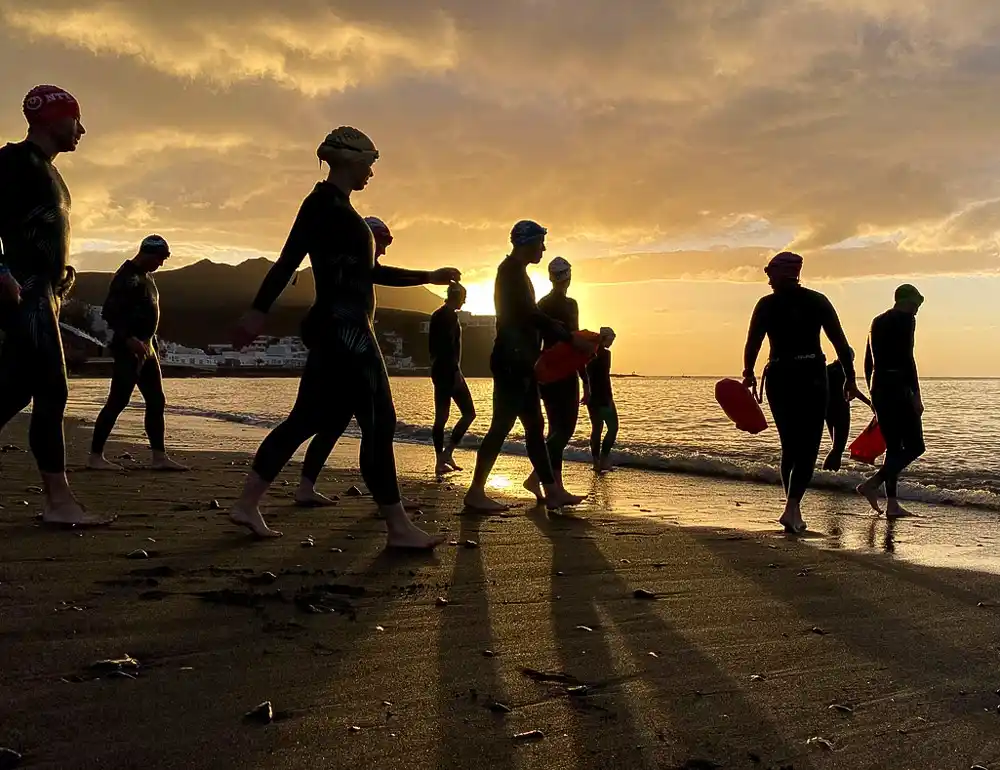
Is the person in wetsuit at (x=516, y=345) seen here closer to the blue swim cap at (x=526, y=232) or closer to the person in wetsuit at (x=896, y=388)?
the blue swim cap at (x=526, y=232)

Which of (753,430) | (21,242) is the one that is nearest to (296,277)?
(21,242)

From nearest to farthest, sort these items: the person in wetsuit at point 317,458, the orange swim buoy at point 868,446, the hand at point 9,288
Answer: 1. the hand at point 9,288
2. the person in wetsuit at point 317,458
3. the orange swim buoy at point 868,446

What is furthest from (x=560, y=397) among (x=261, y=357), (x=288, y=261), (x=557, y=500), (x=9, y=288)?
(x=261, y=357)

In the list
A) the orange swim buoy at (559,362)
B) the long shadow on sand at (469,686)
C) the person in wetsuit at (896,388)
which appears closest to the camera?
the long shadow on sand at (469,686)

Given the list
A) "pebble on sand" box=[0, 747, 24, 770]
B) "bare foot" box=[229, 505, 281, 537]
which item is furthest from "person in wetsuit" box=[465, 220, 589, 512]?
"pebble on sand" box=[0, 747, 24, 770]

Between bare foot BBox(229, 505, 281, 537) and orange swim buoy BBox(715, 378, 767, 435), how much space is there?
4023 mm

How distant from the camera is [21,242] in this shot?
469 centimetres

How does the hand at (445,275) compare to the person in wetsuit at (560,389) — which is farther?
the person in wetsuit at (560,389)

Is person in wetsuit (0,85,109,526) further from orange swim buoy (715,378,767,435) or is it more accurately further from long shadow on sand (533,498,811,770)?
orange swim buoy (715,378,767,435)

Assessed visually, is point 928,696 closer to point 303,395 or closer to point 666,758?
point 666,758

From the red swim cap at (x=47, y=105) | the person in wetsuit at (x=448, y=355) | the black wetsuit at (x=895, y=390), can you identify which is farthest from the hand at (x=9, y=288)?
the black wetsuit at (x=895, y=390)

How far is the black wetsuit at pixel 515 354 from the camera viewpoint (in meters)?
6.61

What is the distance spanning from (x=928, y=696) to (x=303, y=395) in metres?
3.23

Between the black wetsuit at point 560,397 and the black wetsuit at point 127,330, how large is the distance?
368cm
